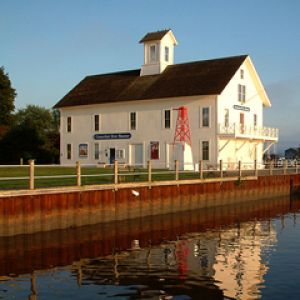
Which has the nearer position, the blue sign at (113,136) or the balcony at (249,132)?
the balcony at (249,132)

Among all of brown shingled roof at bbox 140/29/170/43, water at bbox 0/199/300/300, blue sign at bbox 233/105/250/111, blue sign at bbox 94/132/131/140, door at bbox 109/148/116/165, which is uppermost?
brown shingled roof at bbox 140/29/170/43

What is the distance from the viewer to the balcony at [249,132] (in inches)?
1631

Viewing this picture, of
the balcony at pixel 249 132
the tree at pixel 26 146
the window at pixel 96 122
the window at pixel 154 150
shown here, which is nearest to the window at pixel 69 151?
the window at pixel 96 122

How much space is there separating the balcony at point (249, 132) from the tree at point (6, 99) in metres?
32.6

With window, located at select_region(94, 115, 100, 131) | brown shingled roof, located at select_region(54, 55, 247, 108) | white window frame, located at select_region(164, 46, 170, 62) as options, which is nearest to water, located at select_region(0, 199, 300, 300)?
brown shingled roof, located at select_region(54, 55, 247, 108)

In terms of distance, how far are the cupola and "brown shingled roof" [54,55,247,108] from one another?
70 centimetres

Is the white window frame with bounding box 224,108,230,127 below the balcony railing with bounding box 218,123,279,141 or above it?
above

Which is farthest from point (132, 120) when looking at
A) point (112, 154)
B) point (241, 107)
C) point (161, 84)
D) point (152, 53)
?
point (241, 107)

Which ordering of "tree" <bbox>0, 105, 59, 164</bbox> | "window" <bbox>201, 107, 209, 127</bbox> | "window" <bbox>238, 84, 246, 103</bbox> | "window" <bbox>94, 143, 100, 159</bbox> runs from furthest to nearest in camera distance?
1. "tree" <bbox>0, 105, 59, 164</bbox>
2. "window" <bbox>94, 143, 100, 159</bbox>
3. "window" <bbox>238, 84, 246, 103</bbox>
4. "window" <bbox>201, 107, 209, 127</bbox>

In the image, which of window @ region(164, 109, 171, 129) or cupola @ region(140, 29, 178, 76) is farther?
cupola @ region(140, 29, 178, 76)

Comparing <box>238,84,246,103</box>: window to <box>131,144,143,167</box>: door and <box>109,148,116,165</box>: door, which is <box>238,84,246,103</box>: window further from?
<box>109,148,116,165</box>: door

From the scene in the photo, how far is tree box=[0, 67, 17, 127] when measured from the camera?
2562 inches

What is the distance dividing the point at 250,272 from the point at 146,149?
3047 cm

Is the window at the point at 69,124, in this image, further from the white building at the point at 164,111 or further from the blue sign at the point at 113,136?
the blue sign at the point at 113,136
